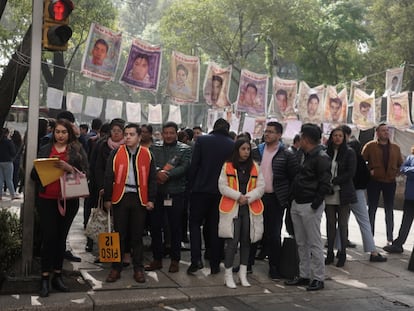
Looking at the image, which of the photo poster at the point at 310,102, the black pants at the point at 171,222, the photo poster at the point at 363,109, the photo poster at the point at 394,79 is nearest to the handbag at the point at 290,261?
the black pants at the point at 171,222

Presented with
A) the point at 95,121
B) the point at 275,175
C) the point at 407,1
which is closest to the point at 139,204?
the point at 275,175

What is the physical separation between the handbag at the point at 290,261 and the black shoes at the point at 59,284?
2.65 m

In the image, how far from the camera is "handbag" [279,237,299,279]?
698cm

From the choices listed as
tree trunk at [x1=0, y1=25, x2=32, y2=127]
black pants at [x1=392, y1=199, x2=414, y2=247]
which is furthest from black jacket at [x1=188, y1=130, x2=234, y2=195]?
black pants at [x1=392, y1=199, x2=414, y2=247]

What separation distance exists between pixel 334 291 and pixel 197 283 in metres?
1.62

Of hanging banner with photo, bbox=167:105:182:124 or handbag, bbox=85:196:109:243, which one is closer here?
handbag, bbox=85:196:109:243

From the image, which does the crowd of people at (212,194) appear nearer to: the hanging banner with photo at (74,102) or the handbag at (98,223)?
the handbag at (98,223)

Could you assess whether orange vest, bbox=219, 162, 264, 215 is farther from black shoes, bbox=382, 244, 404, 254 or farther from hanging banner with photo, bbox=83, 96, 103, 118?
hanging banner with photo, bbox=83, 96, 103, 118

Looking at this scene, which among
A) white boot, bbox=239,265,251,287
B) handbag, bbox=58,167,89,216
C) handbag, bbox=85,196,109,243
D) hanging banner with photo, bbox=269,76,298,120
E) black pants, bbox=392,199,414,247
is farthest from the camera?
hanging banner with photo, bbox=269,76,298,120

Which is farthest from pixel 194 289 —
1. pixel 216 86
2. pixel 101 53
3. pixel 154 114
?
pixel 154 114

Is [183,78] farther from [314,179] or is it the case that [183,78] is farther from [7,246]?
[7,246]

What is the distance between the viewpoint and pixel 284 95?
715 inches

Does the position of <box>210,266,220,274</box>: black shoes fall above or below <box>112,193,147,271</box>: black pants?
below

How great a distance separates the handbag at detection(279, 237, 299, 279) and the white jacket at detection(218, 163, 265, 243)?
554mm
